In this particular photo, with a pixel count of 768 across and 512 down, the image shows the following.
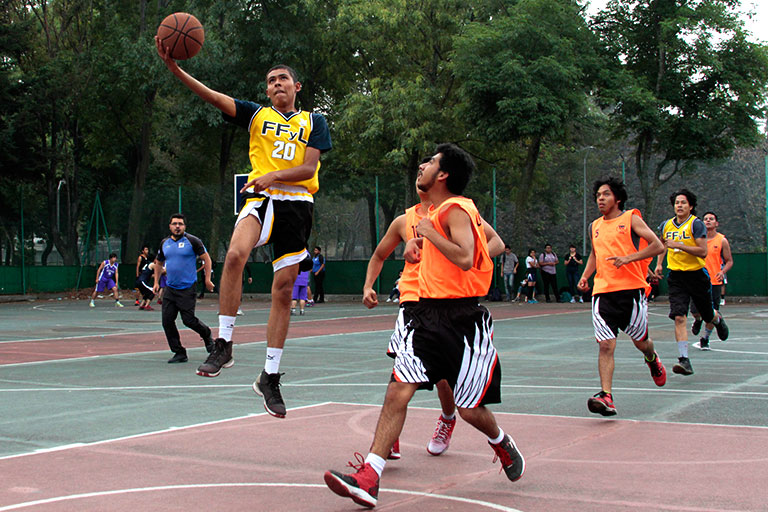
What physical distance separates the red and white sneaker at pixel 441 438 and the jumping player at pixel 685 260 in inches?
222

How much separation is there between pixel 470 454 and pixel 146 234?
3455cm

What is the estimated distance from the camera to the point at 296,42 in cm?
3469

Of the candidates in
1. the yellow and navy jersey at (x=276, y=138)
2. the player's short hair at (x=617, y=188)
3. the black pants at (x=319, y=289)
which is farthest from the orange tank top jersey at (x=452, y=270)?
the black pants at (x=319, y=289)

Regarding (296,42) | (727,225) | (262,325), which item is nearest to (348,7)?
(296,42)

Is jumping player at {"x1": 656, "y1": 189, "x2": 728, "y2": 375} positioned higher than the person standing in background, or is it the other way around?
jumping player at {"x1": 656, "y1": 189, "x2": 728, "y2": 375}

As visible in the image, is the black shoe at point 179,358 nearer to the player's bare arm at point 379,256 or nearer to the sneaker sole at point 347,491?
the player's bare arm at point 379,256

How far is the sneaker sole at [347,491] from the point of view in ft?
15.0

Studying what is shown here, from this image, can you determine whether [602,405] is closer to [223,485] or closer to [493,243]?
[493,243]

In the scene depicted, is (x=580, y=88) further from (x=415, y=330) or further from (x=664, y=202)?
(x=664, y=202)

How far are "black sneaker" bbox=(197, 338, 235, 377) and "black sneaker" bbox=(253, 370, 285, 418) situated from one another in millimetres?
288

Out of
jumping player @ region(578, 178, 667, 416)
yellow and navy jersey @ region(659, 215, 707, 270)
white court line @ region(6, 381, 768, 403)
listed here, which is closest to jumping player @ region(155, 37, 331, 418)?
jumping player @ region(578, 178, 667, 416)

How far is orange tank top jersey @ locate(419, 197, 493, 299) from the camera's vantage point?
5238 mm

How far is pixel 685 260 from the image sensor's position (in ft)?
37.2

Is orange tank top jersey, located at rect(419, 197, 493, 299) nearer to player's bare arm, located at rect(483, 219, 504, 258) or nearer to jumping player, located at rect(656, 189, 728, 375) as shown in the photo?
player's bare arm, located at rect(483, 219, 504, 258)
